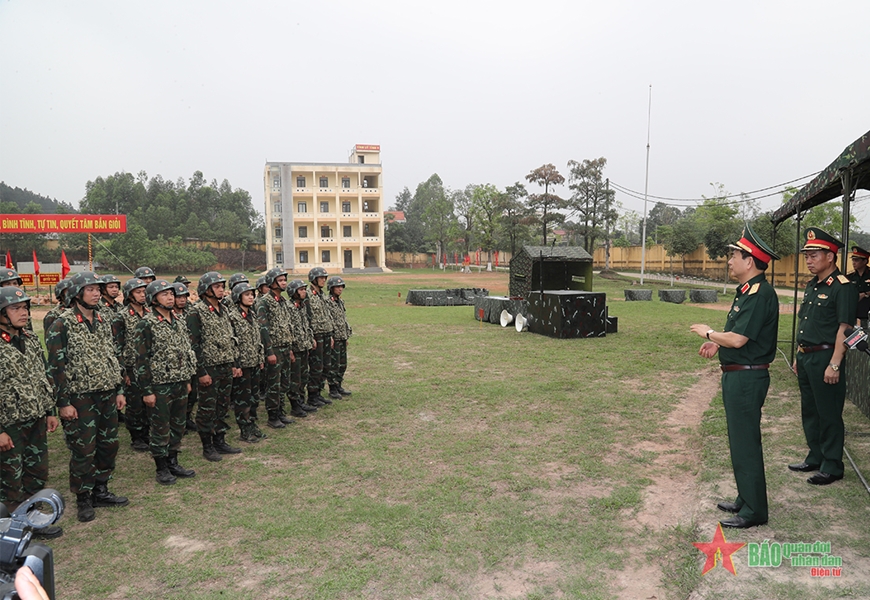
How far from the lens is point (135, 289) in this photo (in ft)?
18.8

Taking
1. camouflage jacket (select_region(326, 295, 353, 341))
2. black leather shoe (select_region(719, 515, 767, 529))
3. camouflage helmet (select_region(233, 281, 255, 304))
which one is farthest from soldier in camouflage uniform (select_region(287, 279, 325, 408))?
black leather shoe (select_region(719, 515, 767, 529))

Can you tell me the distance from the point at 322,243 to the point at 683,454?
49.3 m

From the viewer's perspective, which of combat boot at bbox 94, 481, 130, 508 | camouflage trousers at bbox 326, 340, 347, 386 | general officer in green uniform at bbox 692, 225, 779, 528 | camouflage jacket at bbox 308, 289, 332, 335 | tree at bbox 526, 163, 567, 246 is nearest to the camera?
general officer in green uniform at bbox 692, 225, 779, 528

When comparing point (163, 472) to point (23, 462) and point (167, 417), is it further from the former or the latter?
point (23, 462)

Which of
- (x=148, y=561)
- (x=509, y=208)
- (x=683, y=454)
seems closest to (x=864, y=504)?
(x=683, y=454)

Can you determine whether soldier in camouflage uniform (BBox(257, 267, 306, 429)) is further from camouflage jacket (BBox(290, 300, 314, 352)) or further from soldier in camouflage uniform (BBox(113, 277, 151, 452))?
soldier in camouflage uniform (BBox(113, 277, 151, 452))

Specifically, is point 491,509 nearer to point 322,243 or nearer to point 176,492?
point 176,492

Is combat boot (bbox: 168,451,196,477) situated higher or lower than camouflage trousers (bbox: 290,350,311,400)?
lower

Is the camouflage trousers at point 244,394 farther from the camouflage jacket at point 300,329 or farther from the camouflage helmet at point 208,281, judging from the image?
the camouflage helmet at point 208,281

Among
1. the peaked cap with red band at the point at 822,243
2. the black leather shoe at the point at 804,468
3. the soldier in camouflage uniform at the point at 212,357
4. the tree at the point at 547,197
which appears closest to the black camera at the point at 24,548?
the soldier in camouflage uniform at the point at 212,357

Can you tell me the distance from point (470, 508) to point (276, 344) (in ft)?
10.9

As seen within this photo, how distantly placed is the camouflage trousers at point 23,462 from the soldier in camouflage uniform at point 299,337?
3.15 m

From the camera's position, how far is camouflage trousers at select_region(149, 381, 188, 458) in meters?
5.10

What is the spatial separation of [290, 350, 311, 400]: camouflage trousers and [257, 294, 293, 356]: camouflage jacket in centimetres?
43
